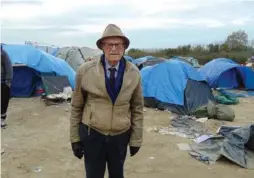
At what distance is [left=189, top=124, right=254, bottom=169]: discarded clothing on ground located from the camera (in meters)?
5.18

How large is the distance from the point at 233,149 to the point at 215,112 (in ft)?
11.1

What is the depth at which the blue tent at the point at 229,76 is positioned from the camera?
1467 cm

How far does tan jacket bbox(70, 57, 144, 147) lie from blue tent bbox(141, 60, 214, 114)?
21.7ft

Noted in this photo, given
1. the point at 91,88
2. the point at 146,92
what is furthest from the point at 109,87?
the point at 146,92

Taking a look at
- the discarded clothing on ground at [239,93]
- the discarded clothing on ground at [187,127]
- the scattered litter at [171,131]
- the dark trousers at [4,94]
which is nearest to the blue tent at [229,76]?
the discarded clothing on ground at [239,93]

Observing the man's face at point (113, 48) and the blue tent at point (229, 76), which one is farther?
the blue tent at point (229, 76)

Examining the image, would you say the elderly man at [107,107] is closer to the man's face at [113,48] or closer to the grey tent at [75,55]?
the man's face at [113,48]

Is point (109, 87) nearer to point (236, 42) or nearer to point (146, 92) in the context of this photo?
point (146, 92)

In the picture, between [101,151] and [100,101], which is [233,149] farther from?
[100,101]

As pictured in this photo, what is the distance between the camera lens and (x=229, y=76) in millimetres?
15211

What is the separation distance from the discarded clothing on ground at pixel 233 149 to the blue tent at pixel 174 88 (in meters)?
3.51

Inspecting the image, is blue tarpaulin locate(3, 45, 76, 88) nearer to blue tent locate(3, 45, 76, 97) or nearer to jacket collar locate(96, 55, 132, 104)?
blue tent locate(3, 45, 76, 97)

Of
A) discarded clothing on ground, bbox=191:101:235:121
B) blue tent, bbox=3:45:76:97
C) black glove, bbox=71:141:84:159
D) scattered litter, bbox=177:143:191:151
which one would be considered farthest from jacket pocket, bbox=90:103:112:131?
blue tent, bbox=3:45:76:97

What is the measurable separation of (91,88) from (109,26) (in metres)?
0.49
